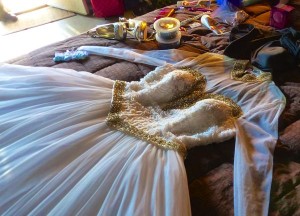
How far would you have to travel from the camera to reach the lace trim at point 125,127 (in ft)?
2.90

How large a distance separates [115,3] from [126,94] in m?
2.03

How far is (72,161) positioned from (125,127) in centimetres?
22

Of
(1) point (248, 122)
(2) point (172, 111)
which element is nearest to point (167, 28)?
(2) point (172, 111)

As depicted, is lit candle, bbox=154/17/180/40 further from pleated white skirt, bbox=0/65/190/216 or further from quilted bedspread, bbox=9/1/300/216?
pleated white skirt, bbox=0/65/190/216

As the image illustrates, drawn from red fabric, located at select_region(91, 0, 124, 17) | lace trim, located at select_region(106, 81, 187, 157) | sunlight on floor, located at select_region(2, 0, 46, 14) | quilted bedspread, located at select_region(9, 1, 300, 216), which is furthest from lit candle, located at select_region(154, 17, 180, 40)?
sunlight on floor, located at select_region(2, 0, 46, 14)

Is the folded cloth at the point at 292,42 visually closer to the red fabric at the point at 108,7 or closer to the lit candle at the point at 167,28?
the lit candle at the point at 167,28

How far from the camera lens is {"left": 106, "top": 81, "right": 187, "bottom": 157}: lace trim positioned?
0.89 m

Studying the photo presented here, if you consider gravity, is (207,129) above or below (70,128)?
below

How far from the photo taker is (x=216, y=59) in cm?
129

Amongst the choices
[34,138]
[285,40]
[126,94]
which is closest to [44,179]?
[34,138]

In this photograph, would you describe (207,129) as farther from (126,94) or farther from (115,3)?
(115,3)

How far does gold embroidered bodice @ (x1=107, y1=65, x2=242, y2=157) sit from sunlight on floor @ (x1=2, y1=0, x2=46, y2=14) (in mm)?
2699

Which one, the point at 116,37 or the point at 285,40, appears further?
the point at 116,37

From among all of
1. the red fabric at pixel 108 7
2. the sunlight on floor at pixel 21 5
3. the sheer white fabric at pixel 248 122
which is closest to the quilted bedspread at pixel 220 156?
the sheer white fabric at pixel 248 122
